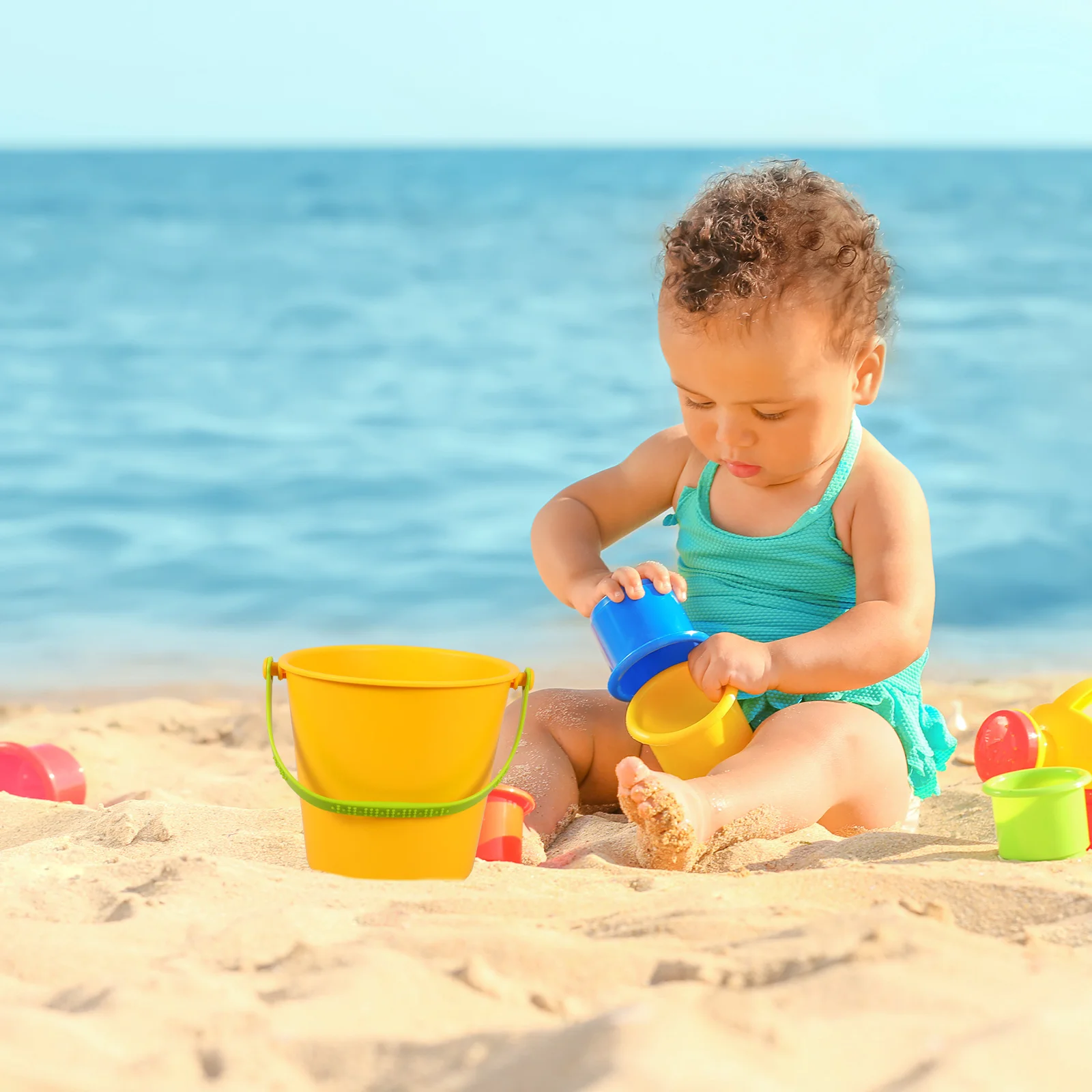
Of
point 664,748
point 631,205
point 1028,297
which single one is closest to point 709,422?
point 664,748

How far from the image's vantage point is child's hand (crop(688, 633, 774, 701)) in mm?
2262

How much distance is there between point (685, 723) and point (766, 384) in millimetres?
611

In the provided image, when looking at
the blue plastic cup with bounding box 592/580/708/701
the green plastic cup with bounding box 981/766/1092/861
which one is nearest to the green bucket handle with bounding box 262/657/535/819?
the blue plastic cup with bounding box 592/580/708/701

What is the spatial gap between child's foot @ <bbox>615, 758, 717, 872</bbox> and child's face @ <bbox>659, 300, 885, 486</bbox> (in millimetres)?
632

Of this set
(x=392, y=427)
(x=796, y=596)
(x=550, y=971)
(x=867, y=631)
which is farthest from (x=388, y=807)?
(x=392, y=427)

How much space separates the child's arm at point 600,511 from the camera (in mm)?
2645

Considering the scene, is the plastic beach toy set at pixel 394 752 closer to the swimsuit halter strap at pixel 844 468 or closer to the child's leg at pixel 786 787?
the child's leg at pixel 786 787

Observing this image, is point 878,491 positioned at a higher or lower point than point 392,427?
higher

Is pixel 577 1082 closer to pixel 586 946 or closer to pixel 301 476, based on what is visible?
pixel 586 946

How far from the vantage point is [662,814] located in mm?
2045

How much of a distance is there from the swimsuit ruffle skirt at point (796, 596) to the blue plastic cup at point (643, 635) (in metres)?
0.25

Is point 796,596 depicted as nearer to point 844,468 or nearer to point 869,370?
point 844,468

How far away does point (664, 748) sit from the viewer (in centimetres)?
234

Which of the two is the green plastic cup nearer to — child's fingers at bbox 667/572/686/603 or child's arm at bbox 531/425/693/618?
child's fingers at bbox 667/572/686/603
